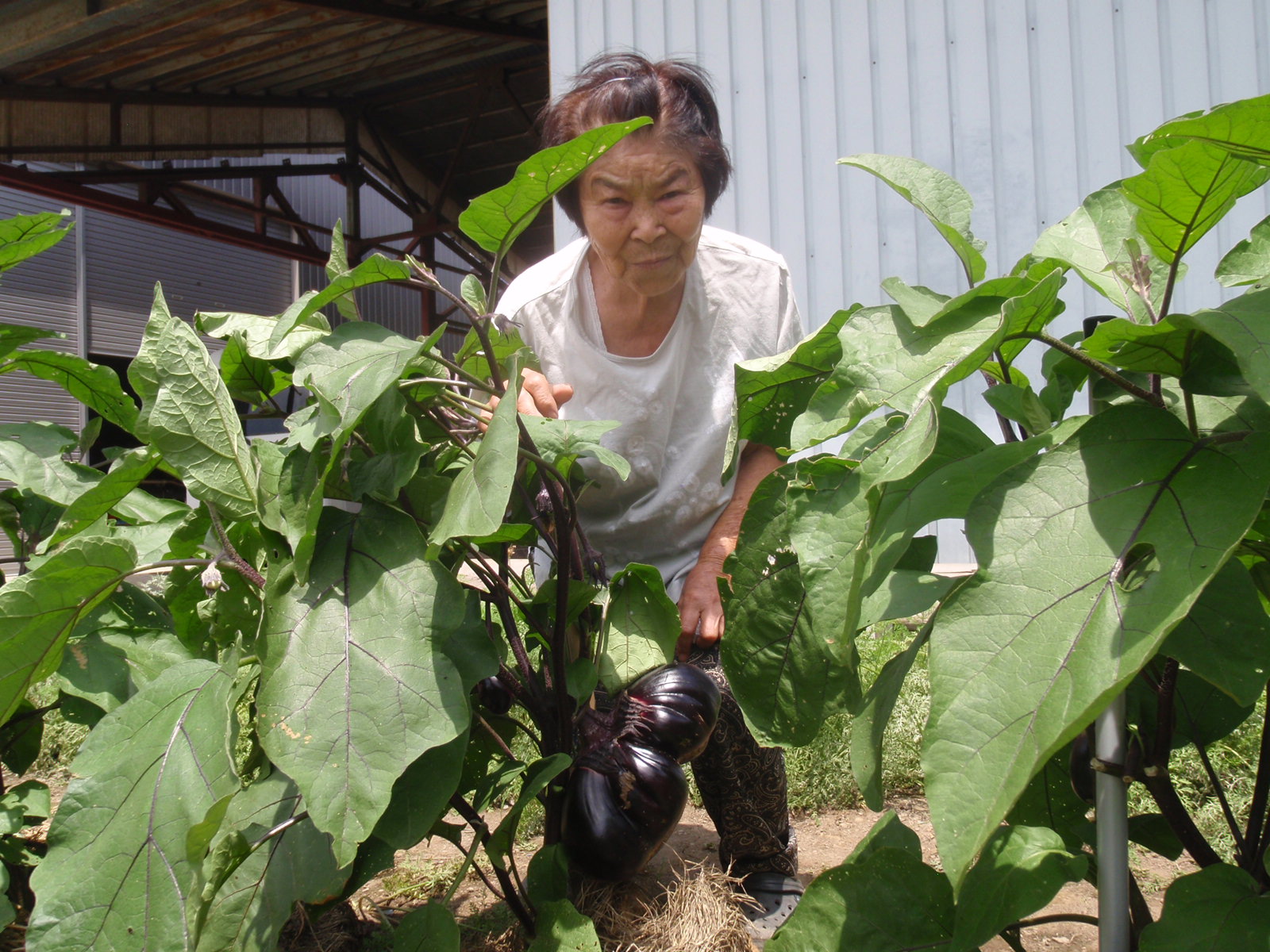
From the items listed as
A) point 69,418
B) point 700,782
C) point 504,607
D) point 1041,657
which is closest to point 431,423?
point 504,607

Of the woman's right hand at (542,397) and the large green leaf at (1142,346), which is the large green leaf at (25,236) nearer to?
the woman's right hand at (542,397)

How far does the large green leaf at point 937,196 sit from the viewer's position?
78 cm

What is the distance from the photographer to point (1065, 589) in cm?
58

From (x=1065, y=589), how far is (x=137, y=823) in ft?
2.65

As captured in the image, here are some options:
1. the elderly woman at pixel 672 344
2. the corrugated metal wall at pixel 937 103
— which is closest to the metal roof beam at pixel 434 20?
the corrugated metal wall at pixel 937 103

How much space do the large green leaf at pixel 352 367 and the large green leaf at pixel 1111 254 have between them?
558 millimetres

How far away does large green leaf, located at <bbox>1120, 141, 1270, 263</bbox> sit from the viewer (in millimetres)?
596

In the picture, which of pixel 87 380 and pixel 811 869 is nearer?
pixel 87 380

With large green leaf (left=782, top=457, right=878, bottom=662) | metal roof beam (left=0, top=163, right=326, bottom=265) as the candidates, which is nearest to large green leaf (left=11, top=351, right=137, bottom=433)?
large green leaf (left=782, top=457, right=878, bottom=662)

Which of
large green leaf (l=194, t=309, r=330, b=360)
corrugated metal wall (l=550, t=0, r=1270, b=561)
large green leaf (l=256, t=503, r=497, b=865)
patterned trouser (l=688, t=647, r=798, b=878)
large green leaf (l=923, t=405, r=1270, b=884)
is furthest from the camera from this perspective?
corrugated metal wall (l=550, t=0, r=1270, b=561)

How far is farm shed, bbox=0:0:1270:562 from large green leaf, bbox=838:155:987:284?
3.08 metres

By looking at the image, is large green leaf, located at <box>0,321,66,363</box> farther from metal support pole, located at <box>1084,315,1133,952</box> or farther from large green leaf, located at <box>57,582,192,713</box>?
metal support pole, located at <box>1084,315,1133,952</box>

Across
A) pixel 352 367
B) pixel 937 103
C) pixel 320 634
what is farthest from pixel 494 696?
pixel 937 103

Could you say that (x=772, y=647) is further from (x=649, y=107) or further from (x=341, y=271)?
(x=649, y=107)
